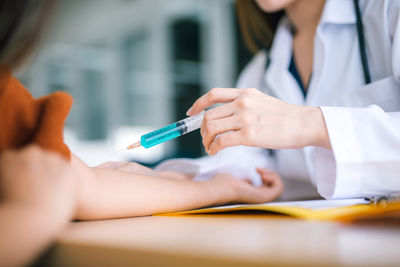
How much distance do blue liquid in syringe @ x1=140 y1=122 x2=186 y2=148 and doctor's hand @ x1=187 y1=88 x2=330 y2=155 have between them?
76 mm

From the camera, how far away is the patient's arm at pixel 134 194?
1.38 ft

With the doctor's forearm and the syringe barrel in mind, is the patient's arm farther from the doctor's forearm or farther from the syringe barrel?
the doctor's forearm

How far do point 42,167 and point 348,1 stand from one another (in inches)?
32.6

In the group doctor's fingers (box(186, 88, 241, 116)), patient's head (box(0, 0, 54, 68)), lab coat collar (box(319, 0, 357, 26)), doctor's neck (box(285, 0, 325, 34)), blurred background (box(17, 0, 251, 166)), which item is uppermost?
blurred background (box(17, 0, 251, 166))

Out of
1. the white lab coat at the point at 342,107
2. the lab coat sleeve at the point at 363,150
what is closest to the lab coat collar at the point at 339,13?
the white lab coat at the point at 342,107

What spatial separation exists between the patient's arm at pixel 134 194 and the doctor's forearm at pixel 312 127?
19 centimetres

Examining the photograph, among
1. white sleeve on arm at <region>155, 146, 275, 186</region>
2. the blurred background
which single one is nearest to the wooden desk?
white sleeve on arm at <region>155, 146, 275, 186</region>

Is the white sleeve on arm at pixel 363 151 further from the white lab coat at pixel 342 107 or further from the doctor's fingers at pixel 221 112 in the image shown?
the doctor's fingers at pixel 221 112

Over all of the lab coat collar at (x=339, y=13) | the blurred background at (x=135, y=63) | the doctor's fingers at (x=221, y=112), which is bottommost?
the doctor's fingers at (x=221, y=112)

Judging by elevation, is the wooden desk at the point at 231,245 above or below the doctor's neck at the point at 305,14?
below

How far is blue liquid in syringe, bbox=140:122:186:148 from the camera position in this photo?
0.57 metres

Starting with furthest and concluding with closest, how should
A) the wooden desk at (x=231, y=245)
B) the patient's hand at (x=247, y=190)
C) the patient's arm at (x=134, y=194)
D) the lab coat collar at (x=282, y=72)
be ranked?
the lab coat collar at (x=282, y=72), the patient's hand at (x=247, y=190), the patient's arm at (x=134, y=194), the wooden desk at (x=231, y=245)

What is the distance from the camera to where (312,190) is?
0.95 meters

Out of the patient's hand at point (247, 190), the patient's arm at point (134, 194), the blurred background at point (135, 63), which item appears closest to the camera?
the patient's arm at point (134, 194)
